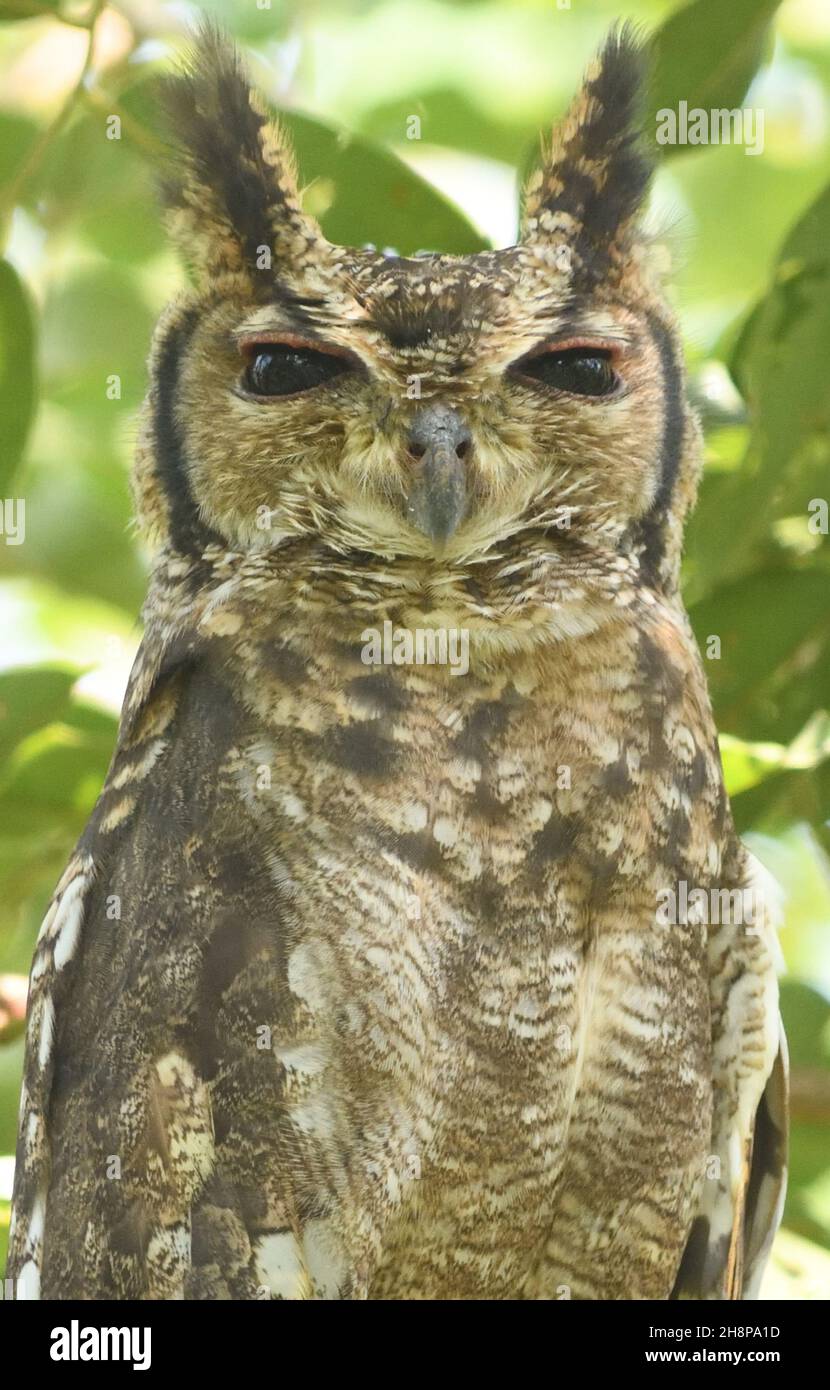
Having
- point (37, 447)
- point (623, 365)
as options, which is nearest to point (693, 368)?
point (623, 365)

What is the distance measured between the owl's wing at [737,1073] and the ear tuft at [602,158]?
4.02 feet

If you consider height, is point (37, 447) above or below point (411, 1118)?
above

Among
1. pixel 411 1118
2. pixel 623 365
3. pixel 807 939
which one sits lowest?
pixel 807 939

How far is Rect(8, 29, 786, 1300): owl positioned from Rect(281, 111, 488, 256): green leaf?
0.16 metres

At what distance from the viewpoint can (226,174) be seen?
10.7 ft

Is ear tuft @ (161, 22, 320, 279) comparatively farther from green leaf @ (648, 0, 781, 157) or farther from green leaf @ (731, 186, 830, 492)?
green leaf @ (731, 186, 830, 492)

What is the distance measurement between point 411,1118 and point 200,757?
2.34ft

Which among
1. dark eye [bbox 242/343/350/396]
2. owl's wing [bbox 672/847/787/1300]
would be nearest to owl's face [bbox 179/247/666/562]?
dark eye [bbox 242/343/350/396]

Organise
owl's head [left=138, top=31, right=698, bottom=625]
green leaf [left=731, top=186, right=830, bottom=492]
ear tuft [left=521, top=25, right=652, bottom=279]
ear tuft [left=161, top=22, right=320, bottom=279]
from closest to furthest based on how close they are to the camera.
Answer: owl's head [left=138, top=31, right=698, bottom=625], ear tuft [left=161, top=22, right=320, bottom=279], ear tuft [left=521, top=25, right=652, bottom=279], green leaf [left=731, top=186, right=830, bottom=492]

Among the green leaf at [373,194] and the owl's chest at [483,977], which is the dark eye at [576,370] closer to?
the green leaf at [373,194]

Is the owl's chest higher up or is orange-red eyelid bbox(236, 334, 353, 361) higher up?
orange-red eyelid bbox(236, 334, 353, 361)

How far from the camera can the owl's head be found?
9.65 feet
